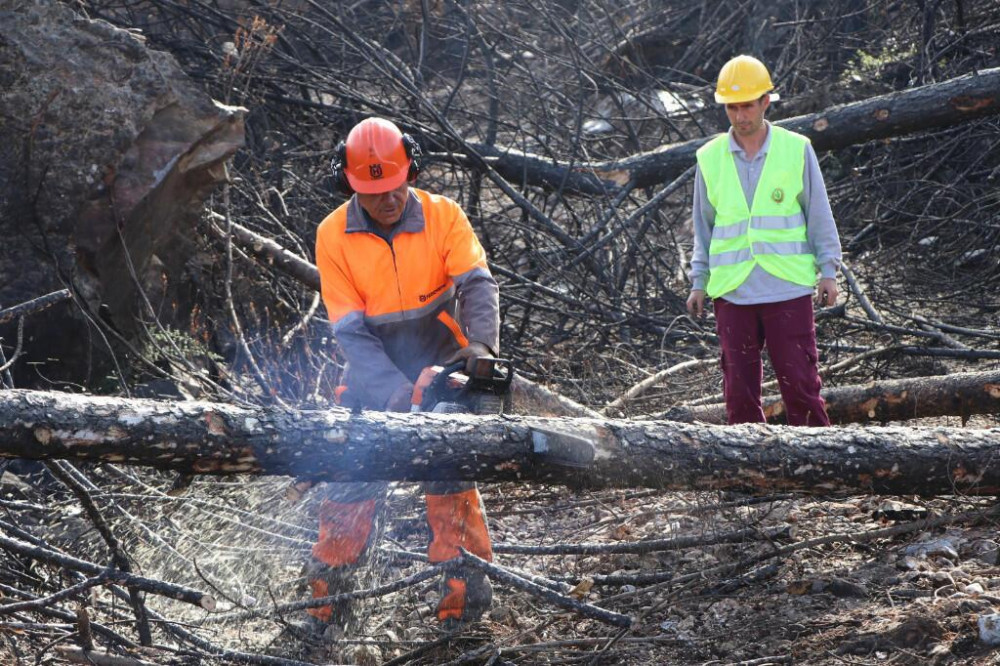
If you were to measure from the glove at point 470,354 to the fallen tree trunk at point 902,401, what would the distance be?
1451 mm

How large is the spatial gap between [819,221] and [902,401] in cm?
90

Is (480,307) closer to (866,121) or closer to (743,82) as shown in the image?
(743,82)

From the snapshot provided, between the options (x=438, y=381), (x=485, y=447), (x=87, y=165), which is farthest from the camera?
(x=87, y=165)

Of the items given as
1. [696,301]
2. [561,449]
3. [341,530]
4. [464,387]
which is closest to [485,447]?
[561,449]

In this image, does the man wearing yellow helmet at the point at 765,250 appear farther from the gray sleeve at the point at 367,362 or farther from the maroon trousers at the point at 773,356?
the gray sleeve at the point at 367,362

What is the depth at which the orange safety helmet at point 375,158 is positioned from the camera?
12.7 feet

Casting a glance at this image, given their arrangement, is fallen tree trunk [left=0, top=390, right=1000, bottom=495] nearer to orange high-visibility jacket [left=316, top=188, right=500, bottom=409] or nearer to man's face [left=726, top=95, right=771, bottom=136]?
orange high-visibility jacket [left=316, top=188, right=500, bottom=409]

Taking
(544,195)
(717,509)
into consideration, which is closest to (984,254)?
(544,195)

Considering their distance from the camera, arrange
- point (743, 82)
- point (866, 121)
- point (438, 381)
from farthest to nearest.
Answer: point (866, 121), point (743, 82), point (438, 381)

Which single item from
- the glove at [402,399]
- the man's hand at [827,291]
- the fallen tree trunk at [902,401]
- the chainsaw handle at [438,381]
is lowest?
the fallen tree trunk at [902,401]

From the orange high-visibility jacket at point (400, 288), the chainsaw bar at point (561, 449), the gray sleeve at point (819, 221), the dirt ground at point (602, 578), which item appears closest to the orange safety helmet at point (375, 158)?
the orange high-visibility jacket at point (400, 288)

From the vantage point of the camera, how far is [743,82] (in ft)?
14.8

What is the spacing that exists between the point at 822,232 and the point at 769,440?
1.40 m

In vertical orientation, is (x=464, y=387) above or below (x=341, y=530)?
above
